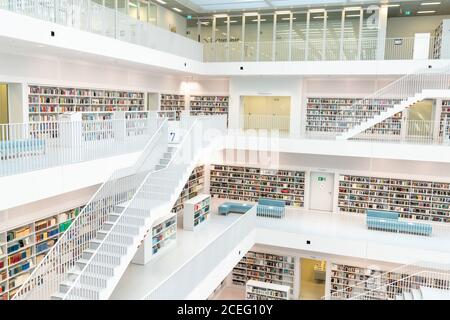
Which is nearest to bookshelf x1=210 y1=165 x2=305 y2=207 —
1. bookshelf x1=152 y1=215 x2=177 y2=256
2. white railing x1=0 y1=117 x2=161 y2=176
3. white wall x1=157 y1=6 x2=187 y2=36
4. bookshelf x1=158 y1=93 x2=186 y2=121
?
bookshelf x1=158 y1=93 x2=186 y2=121

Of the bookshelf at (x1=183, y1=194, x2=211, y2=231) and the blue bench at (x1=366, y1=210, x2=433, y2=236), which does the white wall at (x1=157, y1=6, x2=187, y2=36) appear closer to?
the bookshelf at (x1=183, y1=194, x2=211, y2=231)

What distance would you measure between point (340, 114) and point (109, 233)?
987 centimetres

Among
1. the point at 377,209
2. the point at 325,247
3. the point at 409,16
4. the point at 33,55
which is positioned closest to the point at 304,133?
the point at 377,209

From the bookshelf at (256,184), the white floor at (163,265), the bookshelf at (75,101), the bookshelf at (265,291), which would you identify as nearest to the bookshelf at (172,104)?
the bookshelf at (75,101)

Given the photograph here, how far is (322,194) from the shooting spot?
14.4m

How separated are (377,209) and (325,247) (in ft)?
10.5

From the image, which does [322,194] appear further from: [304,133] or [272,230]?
[272,230]

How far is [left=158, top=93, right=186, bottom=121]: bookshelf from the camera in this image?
14587 mm

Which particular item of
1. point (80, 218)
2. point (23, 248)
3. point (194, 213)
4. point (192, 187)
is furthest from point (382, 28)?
point (23, 248)

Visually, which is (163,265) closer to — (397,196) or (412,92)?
(397,196)

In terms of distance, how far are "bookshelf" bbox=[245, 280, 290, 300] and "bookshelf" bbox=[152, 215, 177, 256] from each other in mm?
3402

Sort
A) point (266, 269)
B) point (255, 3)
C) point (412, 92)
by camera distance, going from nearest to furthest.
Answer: point (412, 92) → point (255, 3) → point (266, 269)

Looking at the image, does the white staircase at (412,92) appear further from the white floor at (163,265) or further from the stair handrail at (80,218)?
the stair handrail at (80,218)

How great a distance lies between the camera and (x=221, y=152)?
49.6ft
